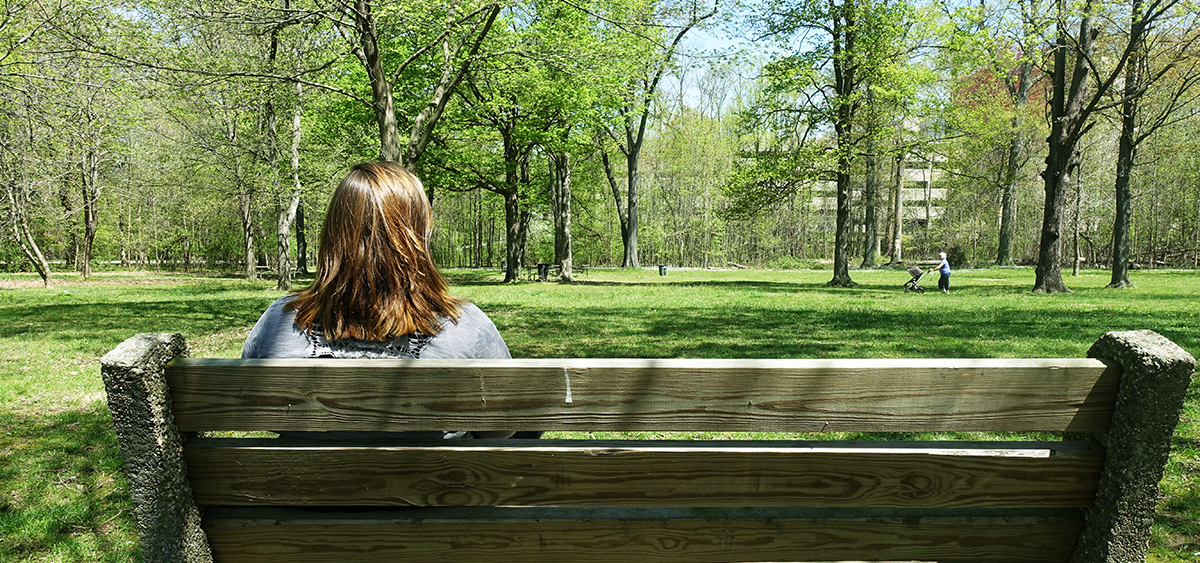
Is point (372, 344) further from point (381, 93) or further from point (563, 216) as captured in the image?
point (563, 216)

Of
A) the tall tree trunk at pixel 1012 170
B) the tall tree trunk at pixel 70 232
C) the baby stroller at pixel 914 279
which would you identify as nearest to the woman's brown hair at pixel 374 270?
the baby stroller at pixel 914 279

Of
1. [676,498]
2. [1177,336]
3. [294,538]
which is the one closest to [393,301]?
[294,538]

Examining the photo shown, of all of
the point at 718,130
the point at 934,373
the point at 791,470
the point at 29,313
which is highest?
the point at 718,130

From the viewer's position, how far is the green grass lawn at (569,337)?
3.64m

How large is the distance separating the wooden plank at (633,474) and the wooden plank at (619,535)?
6 cm

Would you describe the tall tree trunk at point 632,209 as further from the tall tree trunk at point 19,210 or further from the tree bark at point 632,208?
the tall tree trunk at point 19,210

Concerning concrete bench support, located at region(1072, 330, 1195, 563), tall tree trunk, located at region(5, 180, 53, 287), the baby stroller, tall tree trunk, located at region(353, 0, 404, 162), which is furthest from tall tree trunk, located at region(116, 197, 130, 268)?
concrete bench support, located at region(1072, 330, 1195, 563)

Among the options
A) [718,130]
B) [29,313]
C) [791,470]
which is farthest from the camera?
[718,130]

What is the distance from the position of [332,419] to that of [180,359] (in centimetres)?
40

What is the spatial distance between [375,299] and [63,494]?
10.8 ft

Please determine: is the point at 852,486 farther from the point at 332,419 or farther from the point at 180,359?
the point at 180,359

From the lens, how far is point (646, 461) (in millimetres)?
1604

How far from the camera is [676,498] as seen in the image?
1.64 meters

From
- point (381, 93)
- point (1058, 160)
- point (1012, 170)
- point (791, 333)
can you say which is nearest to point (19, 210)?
point (381, 93)
